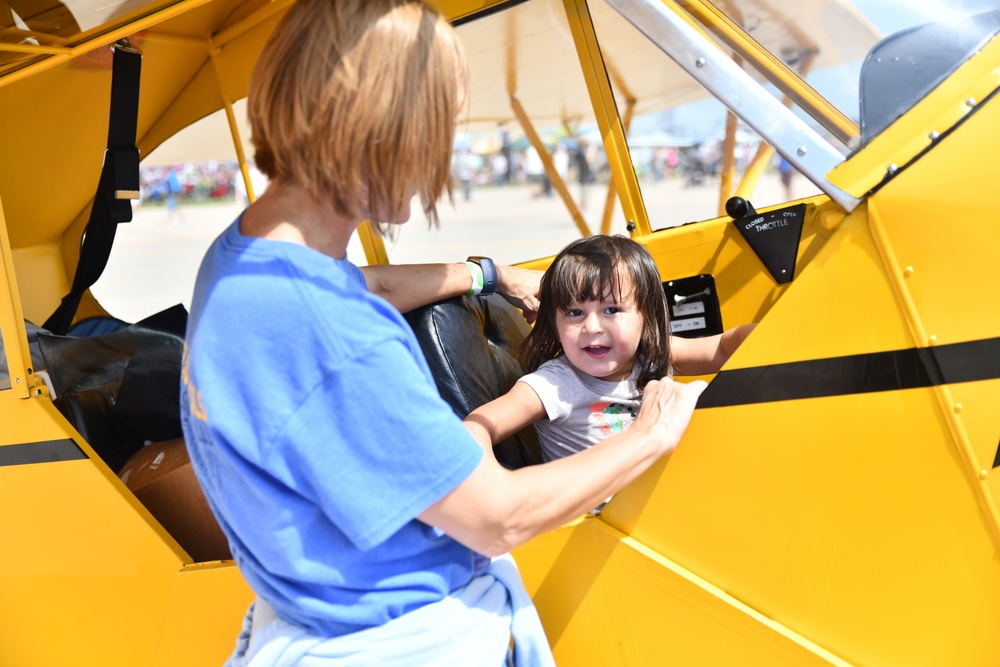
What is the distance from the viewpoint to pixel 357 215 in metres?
1.12

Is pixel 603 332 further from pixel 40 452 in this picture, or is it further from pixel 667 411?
pixel 40 452

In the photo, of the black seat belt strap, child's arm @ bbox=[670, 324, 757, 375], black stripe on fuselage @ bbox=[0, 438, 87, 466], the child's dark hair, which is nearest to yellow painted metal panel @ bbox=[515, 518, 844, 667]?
the child's dark hair

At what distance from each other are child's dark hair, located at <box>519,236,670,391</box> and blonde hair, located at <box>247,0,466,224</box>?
34.0 inches

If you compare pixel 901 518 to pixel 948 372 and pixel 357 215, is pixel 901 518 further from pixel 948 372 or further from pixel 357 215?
pixel 357 215

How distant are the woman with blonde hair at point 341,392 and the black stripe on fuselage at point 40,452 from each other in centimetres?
111

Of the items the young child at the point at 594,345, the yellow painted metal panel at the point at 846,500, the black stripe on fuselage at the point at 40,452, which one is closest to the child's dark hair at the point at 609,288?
the young child at the point at 594,345

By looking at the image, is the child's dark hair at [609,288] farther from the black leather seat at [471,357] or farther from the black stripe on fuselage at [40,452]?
the black stripe on fuselage at [40,452]

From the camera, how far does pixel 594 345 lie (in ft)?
6.31

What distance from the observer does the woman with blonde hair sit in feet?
3.31

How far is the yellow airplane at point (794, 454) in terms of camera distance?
4.48ft

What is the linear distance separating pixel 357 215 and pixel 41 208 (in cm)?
235

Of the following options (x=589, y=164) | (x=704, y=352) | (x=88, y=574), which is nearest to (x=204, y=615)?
(x=88, y=574)

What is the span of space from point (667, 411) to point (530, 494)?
43 centimetres

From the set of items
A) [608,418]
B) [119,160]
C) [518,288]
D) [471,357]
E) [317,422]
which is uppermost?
[119,160]
